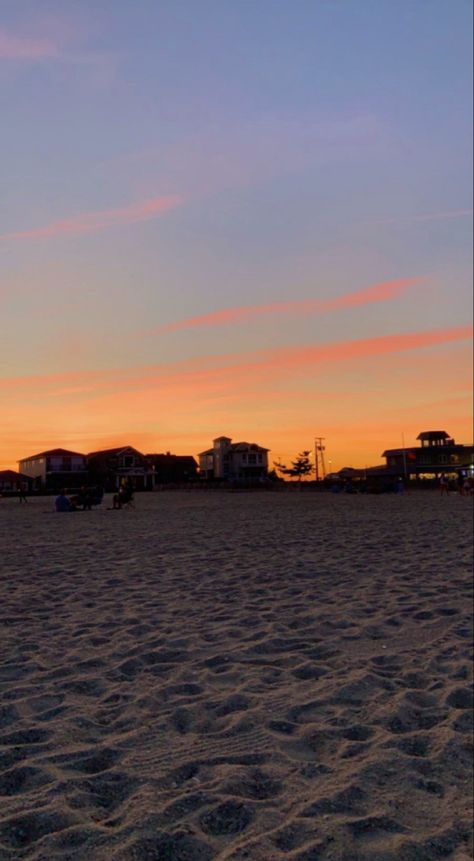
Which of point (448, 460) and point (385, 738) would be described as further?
point (448, 460)

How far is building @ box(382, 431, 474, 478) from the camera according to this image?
89688mm

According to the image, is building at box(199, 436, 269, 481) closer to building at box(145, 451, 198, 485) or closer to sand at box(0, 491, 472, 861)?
building at box(145, 451, 198, 485)

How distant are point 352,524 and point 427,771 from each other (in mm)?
15078

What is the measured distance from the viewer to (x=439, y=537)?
596 inches

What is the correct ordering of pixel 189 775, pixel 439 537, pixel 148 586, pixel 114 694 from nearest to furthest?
pixel 189 775
pixel 114 694
pixel 148 586
pixel 439 537

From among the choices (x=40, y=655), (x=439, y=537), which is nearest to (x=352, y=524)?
(x=439, y=537)

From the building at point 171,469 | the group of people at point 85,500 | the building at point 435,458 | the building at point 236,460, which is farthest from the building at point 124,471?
the building at point 435,458

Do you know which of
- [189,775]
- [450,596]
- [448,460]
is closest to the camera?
[189,775]

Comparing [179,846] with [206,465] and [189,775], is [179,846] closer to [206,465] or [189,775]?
[189,775]

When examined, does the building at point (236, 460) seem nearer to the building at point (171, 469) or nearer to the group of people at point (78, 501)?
the building at point (171, 469)

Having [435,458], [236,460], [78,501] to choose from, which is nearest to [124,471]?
[78,501]

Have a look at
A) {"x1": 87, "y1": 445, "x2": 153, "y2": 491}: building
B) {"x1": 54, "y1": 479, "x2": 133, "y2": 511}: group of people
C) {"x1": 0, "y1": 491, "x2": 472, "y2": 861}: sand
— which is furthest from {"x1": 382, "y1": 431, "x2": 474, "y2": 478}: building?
{"x1": 0, "y1": 491, "x2": 472, "y2": 861}: sand

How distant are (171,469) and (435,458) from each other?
1412 inches

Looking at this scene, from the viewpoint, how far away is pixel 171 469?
276 feet
